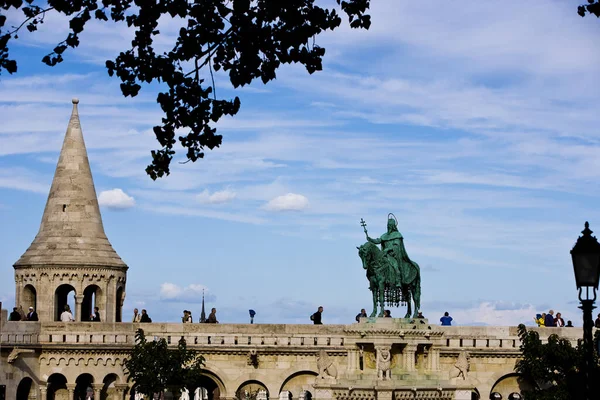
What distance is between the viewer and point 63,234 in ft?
155

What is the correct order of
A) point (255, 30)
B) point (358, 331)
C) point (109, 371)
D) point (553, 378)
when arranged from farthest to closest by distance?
point (109, 371) → point (553, 378) → point (358, 331) → point (255, 30)

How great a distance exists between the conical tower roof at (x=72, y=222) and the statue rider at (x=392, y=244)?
12.0 metres

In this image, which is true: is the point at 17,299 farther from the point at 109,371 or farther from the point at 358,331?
the point at 358,331

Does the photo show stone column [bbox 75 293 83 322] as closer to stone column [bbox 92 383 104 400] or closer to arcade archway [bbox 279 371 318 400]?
stone column [bbox 92 383 104 400]

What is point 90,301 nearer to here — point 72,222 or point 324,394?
point 72,222

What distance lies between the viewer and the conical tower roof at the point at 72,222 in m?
46.8

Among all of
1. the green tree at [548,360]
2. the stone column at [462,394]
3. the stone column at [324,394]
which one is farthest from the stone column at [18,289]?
the green tree at [548,360]

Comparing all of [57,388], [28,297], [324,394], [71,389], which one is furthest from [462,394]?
[28,297]

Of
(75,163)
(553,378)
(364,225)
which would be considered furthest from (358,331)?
(75,163)

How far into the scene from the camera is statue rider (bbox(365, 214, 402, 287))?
37844mm

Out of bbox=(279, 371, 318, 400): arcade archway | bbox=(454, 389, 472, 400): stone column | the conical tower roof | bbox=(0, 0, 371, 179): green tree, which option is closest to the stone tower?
the conical tower roof

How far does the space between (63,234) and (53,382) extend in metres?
4.54

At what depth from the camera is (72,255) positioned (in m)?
46.7

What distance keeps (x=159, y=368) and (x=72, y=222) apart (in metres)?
6.67
